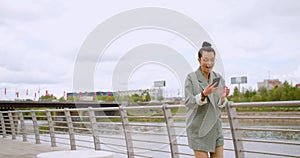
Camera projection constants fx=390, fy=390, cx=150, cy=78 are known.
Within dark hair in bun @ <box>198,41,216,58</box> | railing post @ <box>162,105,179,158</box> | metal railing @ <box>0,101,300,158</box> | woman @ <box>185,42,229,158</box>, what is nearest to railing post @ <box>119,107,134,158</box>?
metal railing @ <box>0,101,300,158</box>

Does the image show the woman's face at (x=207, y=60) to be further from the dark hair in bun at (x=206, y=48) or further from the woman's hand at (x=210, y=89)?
the woman's hand at (x=210, y=89)

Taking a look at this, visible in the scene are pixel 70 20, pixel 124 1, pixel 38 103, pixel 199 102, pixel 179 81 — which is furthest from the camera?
pixel 38 103

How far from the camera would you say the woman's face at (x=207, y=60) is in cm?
275

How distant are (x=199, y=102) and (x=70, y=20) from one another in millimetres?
4987

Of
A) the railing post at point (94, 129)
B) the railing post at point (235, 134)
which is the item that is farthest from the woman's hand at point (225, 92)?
the railing post at point (94, 129)

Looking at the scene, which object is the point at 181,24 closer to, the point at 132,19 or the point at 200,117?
the point at 132,19

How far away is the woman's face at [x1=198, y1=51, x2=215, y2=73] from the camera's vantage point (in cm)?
275

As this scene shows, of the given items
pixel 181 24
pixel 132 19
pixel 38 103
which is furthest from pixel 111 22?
pixel 38 103

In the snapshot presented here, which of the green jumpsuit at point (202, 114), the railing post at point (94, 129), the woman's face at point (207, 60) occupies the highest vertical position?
the woman's face at point (207, 60)

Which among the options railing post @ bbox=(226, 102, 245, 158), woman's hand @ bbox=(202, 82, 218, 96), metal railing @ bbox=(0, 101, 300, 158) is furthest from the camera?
railing post @ bbox=(226, 102, 245, 158)

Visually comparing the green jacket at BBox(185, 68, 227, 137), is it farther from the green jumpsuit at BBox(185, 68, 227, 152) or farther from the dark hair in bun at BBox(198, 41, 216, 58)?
the dark hair in bun at BBox(198, 41, 216, 58)

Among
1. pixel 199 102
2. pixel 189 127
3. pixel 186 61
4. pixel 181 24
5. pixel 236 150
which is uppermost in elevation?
pixel 181 24

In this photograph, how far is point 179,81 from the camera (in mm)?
3557

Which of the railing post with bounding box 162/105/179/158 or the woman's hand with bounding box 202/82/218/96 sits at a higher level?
the woman's hand with bounding box 202/82/218/96
